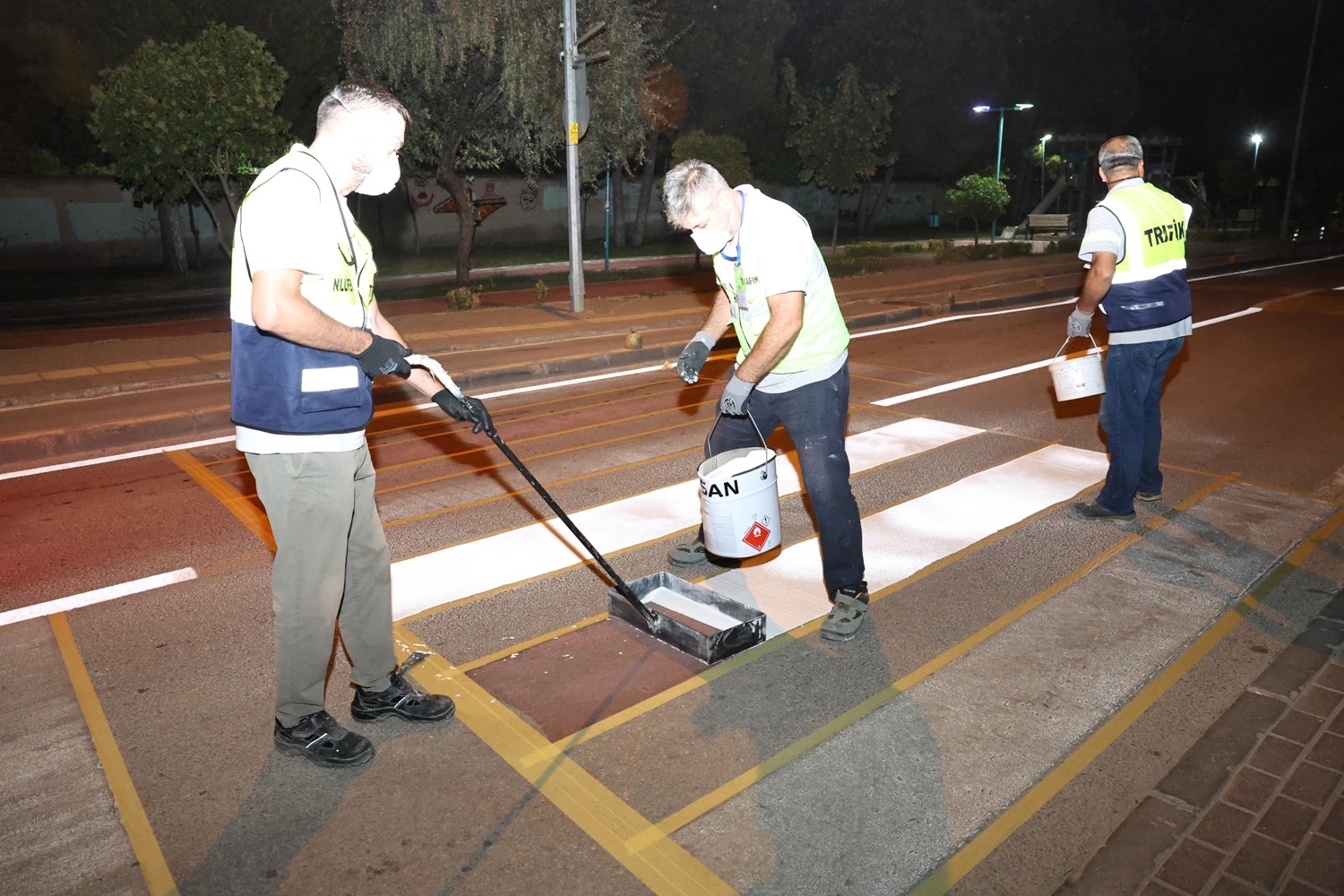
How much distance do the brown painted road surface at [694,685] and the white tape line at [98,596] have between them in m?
0.03

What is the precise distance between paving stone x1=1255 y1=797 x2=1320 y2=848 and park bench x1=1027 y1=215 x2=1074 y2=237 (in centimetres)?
3640

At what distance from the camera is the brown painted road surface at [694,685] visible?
3.16m

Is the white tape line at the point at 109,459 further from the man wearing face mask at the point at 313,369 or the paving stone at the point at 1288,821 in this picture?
the paving stone at the point at 1288,821

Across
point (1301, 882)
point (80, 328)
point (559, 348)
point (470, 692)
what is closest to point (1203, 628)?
point (1301, 882)

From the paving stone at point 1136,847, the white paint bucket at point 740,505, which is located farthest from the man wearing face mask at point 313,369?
the paving stone at point 1136,847

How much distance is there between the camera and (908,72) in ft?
140

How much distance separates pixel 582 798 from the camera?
342 cm

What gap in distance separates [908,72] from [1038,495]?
4055 cm

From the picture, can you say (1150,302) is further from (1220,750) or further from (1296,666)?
(1220,750)

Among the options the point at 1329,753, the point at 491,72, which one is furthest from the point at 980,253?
the point at 1329,753

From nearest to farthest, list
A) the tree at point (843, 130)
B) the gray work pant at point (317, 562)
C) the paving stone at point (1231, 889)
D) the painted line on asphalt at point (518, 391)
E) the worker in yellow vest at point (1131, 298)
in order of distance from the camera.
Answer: the paving stone at point (1231, 889), the gray work pant at point (317, 562), the worker in yellow vest at point (1131, 298), the painted line on asphalt at point (518, 391), the tree at point (843, 130)

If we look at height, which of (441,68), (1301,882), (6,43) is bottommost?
(1301,882)

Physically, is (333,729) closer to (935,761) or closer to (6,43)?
(935,761)

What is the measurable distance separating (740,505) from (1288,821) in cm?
232
